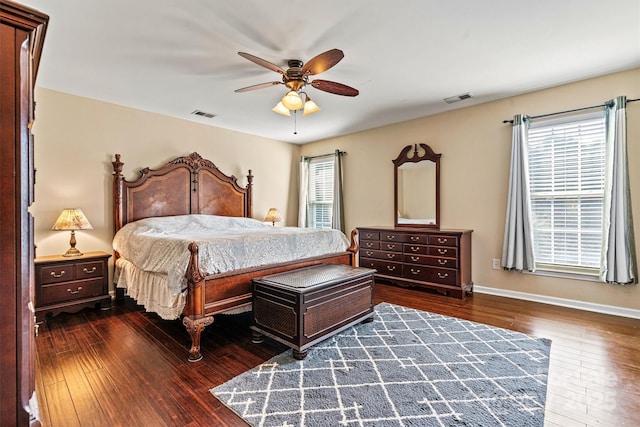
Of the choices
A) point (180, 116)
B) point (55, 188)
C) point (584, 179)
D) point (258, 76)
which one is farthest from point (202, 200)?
point (584, 179)

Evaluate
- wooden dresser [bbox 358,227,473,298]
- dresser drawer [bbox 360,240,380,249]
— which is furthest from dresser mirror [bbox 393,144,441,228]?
dresser drawer [bbox 360,240,380,249]

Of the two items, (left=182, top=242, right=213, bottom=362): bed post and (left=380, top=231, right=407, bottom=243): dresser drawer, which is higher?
(left=380, top=231, right=407, bottom=243): dresser drawer

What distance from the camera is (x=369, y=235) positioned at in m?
5.08

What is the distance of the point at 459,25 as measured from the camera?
250 cm

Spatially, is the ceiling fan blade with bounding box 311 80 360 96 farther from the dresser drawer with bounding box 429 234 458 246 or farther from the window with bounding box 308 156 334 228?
the window with bounding box 308 156 334 228

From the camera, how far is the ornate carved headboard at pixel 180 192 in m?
4.23

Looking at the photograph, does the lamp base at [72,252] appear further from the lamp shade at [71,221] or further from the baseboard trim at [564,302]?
the baseboard trim at [564,302]

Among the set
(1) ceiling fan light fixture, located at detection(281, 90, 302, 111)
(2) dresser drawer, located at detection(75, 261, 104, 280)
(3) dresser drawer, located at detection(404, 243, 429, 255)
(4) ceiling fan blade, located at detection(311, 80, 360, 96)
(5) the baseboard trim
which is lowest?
(5) the baseboard trim

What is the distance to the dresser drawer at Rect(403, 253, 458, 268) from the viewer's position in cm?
422

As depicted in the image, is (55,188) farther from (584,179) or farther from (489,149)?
(584,179)

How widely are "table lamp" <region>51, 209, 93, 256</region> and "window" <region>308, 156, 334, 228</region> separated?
155 inches

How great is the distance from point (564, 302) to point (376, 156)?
3.40 meters

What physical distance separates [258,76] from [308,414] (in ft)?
10.6

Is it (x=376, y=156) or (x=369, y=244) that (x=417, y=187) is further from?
(x=369, y=244)
